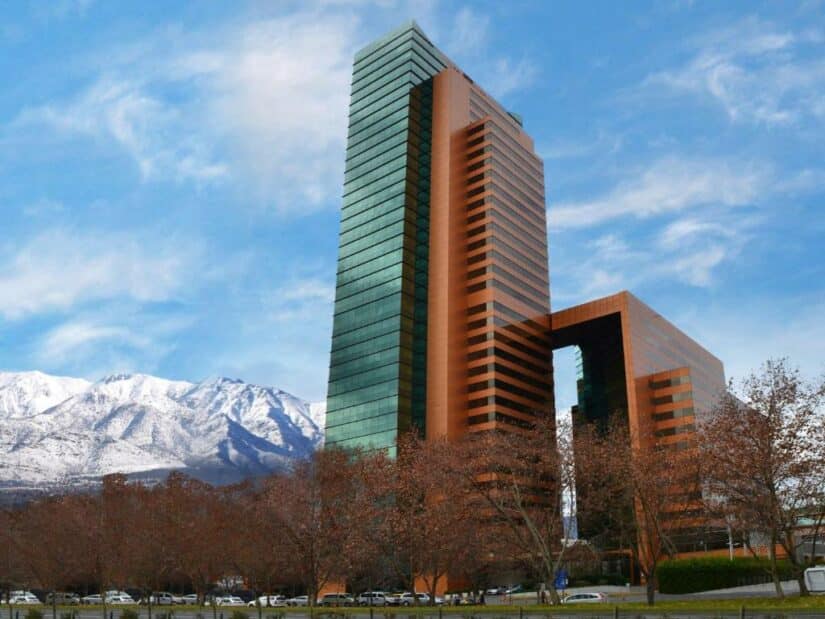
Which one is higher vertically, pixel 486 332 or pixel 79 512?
pixel 486 332

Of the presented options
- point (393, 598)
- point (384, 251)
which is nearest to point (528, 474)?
point (393, 598)

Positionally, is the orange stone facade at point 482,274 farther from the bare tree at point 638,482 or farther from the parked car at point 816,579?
the parked car at point 816,579

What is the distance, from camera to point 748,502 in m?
49.7

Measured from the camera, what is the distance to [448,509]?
76.2 metres

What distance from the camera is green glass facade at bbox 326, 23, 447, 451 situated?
469 ft

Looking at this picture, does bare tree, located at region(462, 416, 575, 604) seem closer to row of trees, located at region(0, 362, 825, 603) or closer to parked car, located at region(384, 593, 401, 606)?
row of trees, located at region(0, 362, 825, 603)

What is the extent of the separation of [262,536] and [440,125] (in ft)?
329

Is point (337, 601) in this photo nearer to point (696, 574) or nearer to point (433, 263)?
point (696, 574)

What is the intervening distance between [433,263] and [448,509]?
82.3 meters

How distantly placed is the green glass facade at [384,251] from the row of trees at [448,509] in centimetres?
3054

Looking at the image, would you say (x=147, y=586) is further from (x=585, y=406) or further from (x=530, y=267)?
(x=585, y=406)

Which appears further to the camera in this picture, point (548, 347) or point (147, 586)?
point (548, 347)

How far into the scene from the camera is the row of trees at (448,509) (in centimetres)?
5062

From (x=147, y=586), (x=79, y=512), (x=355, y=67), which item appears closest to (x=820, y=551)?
(x=147, y=586)
